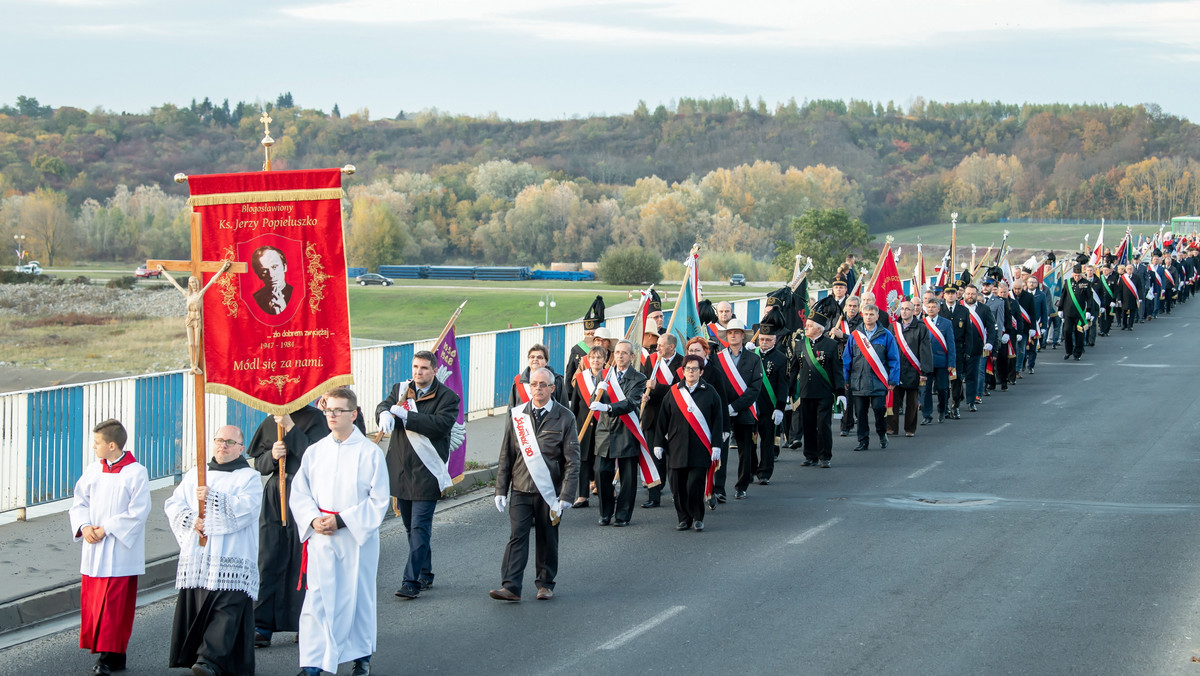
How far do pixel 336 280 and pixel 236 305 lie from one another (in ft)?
2.15

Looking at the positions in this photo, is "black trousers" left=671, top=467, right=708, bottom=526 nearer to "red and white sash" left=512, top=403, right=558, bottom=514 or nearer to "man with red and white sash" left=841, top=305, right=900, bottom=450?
"red and white sash" left=512, top=403, right=558, bottom=514

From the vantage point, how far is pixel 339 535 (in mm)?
7160

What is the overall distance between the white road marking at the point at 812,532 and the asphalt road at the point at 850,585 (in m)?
0.04

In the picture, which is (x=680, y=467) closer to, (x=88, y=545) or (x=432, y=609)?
(x=432, y=609)

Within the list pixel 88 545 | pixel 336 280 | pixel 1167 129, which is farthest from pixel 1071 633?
pixel 1167 129

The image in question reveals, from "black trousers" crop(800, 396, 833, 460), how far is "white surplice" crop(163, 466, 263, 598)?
8.93m

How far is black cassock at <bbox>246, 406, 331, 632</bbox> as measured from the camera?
26.3 feet

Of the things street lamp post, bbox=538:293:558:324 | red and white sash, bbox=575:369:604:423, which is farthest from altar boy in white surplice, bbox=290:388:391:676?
street lamp post, bbox=538:293:558:324

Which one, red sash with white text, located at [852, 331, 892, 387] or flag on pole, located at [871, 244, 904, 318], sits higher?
flag on pole, located at [871, 244, 904, 318]

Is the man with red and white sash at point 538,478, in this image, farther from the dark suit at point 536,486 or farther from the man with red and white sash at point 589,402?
the man with red and white sash at point 589,402

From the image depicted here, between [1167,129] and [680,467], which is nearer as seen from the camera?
[680,467]

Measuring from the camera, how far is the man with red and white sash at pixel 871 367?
53.7 ft

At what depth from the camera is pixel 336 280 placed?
8.25 metres

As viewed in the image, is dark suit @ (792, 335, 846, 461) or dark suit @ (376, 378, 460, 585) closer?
dark suit @ (376, 378, 460, 585)
